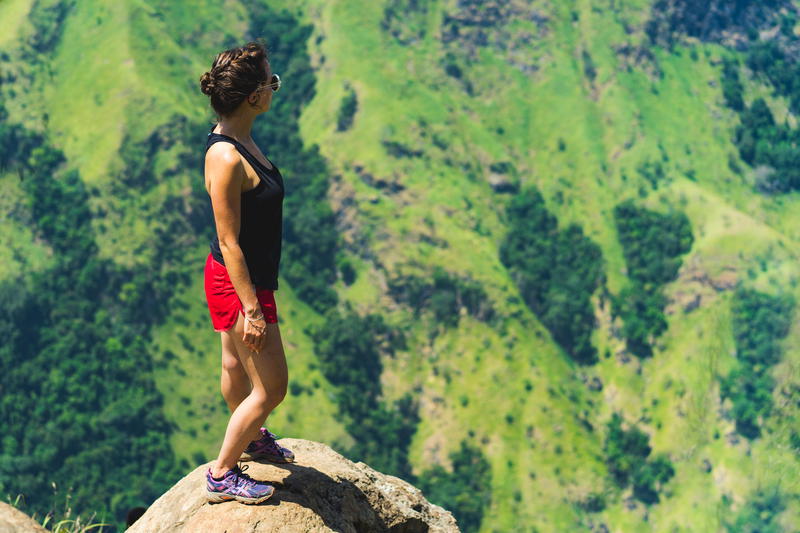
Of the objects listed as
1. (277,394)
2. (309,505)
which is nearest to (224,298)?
(277,394)

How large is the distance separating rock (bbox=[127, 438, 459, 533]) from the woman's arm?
203cm

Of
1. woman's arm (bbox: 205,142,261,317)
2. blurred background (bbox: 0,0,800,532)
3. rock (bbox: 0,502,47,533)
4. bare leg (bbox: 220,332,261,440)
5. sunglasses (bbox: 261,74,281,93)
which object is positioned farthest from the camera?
blurred background (bbox: 0,0,800,532)

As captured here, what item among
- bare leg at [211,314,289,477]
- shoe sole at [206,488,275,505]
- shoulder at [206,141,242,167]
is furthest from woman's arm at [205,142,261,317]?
shoe sole at [206,488,275,505]

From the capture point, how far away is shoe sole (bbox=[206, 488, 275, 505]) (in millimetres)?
9844

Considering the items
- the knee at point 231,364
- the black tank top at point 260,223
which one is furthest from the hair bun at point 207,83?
the knee at point 231,364

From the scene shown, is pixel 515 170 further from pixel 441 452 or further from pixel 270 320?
pixel 270 320

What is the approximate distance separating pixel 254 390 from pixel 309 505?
1.37m

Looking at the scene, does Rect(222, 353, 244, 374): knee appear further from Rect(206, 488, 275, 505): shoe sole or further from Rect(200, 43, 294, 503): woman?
Rect(206, 488, 275, 505): shoe sole

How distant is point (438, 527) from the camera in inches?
500

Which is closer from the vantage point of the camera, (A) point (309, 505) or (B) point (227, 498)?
(B) point (227, 498)

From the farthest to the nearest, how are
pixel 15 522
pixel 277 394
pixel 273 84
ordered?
pixel 15 522
pixel 277 394
pixel 273 84

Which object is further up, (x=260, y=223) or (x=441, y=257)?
(x=260, y=223)

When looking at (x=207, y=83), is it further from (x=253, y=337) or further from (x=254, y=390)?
(x=254, y=390)

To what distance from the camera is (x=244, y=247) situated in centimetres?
956
